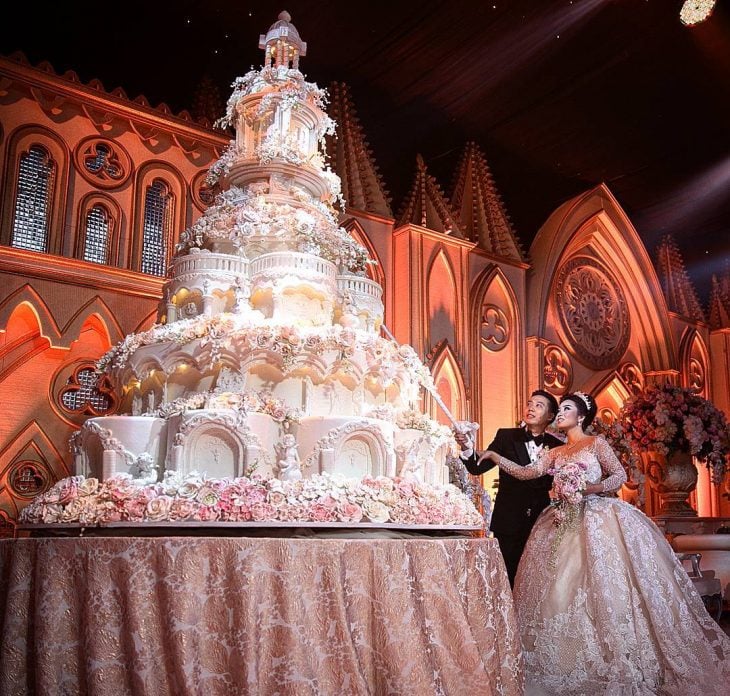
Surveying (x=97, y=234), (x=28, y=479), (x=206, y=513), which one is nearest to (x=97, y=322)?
(x=97, y=234)

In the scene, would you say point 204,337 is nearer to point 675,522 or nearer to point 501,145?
point 675,522

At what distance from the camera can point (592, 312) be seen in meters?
13.3

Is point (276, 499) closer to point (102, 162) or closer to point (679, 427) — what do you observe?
point (102, 162)

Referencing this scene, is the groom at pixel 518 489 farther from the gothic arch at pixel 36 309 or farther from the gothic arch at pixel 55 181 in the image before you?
the gothic arch at pixel 55 181

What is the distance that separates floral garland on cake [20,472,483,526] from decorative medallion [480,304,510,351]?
713 centimetres

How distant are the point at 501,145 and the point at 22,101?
6.94 meters

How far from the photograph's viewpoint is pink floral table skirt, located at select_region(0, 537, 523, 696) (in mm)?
3111

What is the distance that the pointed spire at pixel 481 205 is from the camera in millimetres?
11195

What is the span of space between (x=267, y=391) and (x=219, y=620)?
1419 millimetres

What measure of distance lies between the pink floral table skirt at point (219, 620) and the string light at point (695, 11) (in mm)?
9155

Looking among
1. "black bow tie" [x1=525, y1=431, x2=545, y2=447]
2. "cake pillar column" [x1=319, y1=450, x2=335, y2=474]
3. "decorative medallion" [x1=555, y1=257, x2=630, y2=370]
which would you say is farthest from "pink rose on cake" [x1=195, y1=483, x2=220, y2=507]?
"decorative medallion" [x1=555, y1=257, x2=630, y2=370]

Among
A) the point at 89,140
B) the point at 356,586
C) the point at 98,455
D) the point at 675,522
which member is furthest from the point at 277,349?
the point at 675,522

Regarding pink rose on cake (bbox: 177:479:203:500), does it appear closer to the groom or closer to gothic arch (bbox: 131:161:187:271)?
the groom

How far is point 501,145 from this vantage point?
11914 mm
